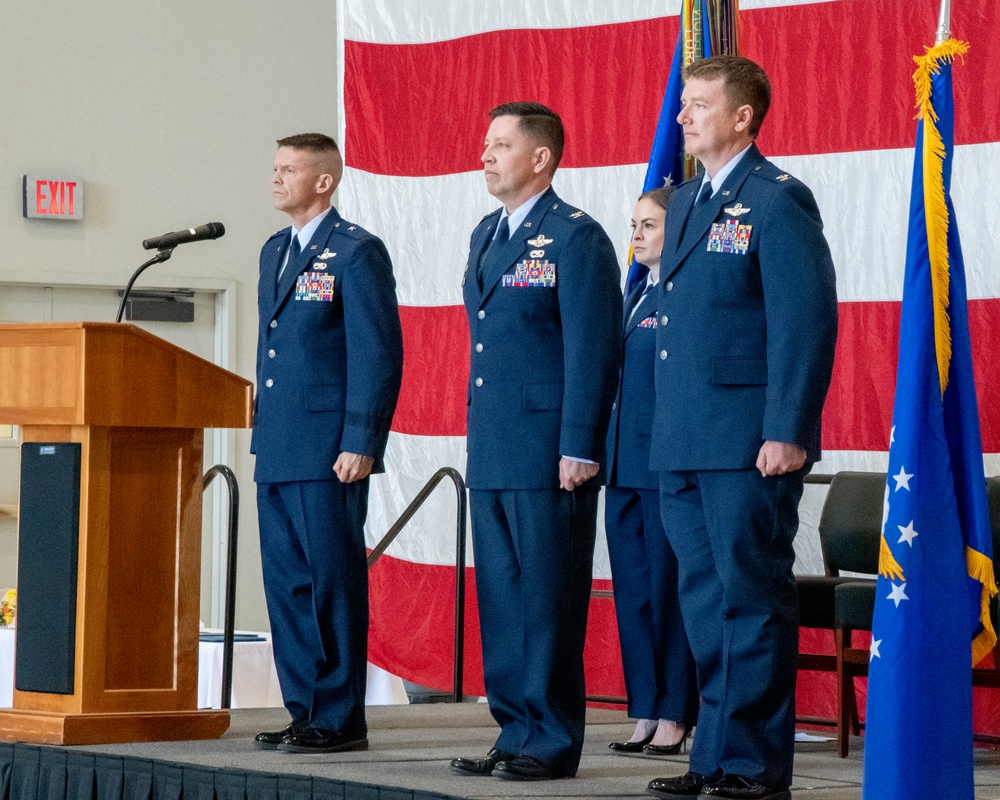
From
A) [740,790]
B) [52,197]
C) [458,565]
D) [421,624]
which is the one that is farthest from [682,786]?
[52,197]

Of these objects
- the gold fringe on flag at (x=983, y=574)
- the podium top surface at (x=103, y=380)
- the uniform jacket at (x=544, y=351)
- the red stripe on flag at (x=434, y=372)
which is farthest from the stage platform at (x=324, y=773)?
the red stripe on flag at (x=434, y=372)

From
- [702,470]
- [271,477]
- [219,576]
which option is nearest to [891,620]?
[702,470]

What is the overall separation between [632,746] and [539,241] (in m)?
1.25

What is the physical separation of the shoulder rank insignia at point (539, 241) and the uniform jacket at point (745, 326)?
1.01 feet

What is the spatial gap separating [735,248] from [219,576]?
17.8 feet

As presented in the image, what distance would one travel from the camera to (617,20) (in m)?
5.21

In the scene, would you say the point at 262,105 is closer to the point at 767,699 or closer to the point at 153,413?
the point at 153,413

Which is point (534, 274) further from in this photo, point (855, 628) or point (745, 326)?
point (855, 628)

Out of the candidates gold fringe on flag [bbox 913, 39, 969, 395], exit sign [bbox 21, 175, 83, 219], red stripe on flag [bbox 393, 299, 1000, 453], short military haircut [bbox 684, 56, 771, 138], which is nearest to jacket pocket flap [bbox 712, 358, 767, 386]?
gold fringe on flag [bbox 913, 39, 969, 395]

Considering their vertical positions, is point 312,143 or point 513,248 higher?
point 312,143

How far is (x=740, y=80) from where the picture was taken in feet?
9.00

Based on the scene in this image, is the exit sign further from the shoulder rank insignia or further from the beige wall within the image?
the shoulder rank insignia

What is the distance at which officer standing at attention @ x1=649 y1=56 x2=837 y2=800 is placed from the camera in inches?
103

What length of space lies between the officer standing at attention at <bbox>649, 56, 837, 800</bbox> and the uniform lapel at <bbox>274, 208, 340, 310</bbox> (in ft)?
3.04
